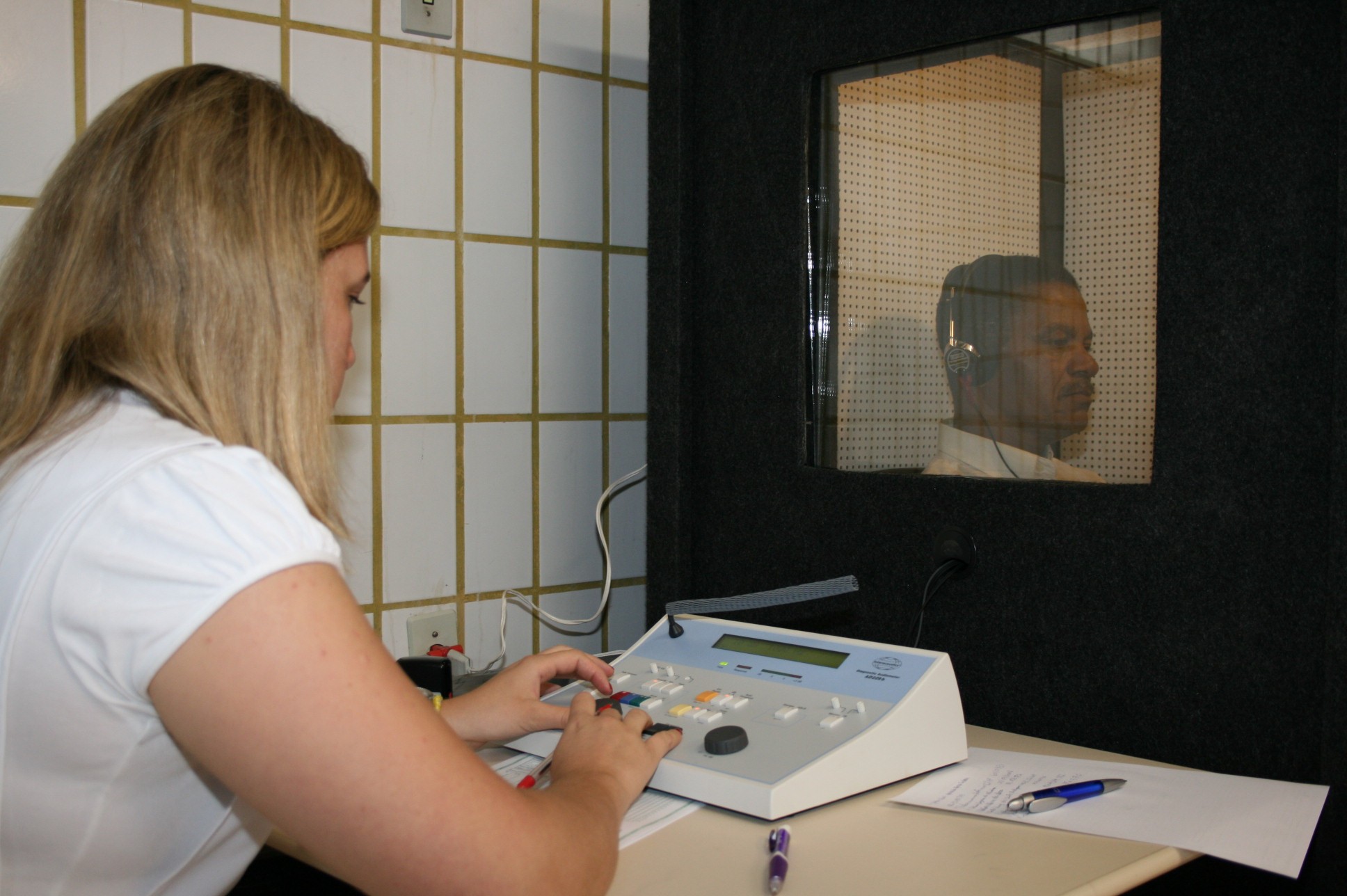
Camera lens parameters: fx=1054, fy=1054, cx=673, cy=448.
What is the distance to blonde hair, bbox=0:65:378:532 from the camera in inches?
24.0

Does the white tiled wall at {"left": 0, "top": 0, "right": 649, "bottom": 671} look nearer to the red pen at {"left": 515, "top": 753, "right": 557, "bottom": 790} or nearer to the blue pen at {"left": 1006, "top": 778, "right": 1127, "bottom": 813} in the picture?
the red pen at {"left": 515, "top": 753, "right": 557, "bottom": 790}

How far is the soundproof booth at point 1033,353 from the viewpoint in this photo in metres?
0.86

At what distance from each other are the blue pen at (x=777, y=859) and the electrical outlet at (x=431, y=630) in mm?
677

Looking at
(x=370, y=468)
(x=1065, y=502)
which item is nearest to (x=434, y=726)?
(x=1065, y=502)

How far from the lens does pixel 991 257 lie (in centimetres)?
105

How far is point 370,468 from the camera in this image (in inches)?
49.8

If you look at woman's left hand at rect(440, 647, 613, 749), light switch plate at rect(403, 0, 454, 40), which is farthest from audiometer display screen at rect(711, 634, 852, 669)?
light switch plate at rect(403, 0, 454, 40)

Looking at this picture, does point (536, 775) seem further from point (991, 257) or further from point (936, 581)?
point (991, 257)

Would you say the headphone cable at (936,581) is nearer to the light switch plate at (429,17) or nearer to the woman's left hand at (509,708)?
the woman's left hand at (509,708)

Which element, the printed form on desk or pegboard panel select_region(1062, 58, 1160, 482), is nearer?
the printed form on desk

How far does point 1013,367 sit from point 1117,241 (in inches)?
5.9

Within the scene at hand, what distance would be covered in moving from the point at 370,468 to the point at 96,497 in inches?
29.0

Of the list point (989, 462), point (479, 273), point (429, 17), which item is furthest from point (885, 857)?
point (429, 17)

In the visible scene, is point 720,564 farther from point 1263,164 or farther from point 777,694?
point 1263,164
